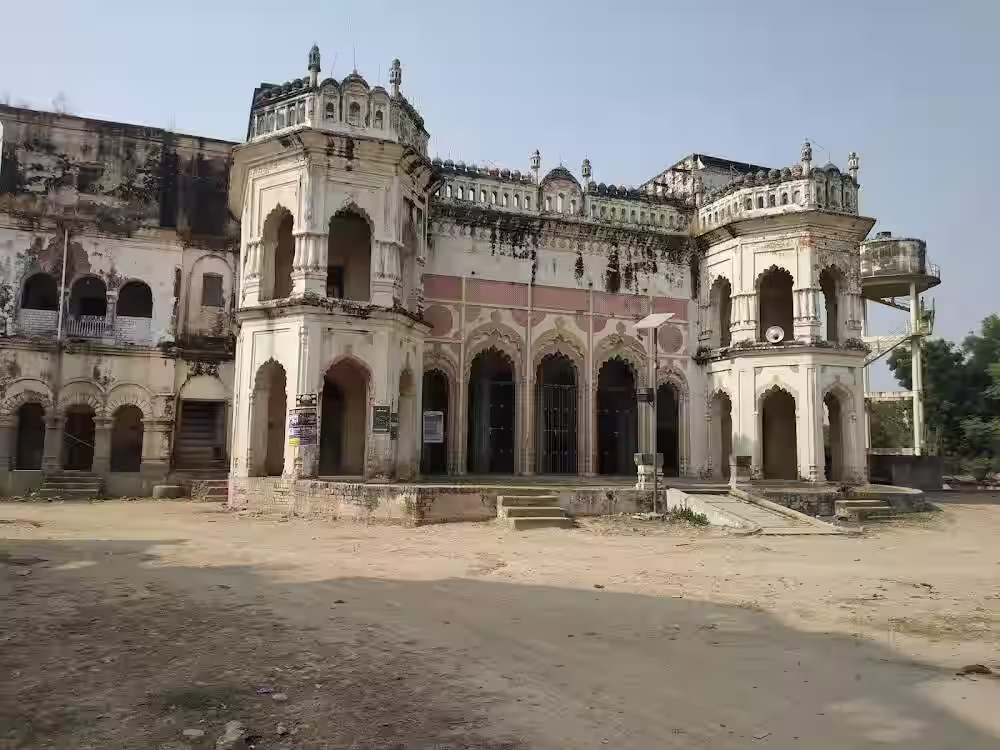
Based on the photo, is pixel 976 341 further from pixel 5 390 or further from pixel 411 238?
pixel 5 390

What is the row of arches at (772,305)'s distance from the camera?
19266mm

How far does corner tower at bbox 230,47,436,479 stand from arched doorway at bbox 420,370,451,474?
271 centimetres

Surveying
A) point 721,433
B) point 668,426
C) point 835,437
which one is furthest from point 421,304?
point 835,437

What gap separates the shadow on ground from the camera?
3.76m

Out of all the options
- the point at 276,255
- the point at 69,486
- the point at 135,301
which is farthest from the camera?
the point at 135,301

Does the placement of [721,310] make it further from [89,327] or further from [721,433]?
[89,327]

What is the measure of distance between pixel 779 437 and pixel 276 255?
13853mm

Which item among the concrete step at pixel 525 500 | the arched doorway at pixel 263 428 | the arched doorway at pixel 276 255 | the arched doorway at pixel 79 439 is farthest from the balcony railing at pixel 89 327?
the concrete step at pixel 525 500

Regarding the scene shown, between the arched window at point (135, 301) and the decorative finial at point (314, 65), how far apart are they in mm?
8930

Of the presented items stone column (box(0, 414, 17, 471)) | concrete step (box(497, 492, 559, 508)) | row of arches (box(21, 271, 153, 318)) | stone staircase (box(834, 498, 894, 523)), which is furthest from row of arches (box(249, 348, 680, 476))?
stone column (box(0, 414, 17, 471))

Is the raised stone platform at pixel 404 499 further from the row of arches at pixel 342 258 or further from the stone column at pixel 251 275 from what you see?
the row of arches at pixel 342 258

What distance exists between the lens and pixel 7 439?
18594mm

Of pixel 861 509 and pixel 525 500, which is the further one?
pixel 861 509

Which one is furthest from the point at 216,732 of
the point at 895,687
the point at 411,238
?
the point at 411,238
